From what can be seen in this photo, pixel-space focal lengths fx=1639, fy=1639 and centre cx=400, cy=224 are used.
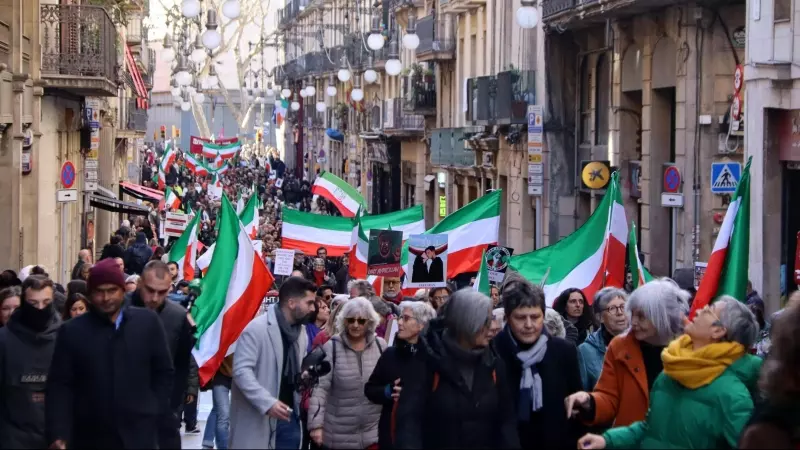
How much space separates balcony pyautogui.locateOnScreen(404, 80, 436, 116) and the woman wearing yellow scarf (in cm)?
3812

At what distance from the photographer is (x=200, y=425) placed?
15.3 m

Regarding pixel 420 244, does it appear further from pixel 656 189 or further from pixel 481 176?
pixel 481 176

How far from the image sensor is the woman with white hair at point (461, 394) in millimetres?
7387

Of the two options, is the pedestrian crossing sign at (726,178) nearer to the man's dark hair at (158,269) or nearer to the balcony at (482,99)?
the man's dark hair at (158,269)

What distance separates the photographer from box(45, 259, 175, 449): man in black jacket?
7.69 m

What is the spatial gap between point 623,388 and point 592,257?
6.70 meters

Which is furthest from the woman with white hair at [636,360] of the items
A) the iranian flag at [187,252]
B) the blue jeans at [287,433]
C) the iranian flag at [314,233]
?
the iranian flag at [314,233]

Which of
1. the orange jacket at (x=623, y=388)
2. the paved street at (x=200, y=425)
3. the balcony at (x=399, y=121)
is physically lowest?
the paved street at (x=200, y=425)

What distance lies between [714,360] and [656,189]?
17.8m

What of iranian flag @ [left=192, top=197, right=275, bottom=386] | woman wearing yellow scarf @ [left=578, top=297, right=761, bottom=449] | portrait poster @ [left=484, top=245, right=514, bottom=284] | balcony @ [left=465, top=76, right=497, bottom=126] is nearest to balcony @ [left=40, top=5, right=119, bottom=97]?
portrait poster @ [left=484, top=245, right=514, bottom=284]

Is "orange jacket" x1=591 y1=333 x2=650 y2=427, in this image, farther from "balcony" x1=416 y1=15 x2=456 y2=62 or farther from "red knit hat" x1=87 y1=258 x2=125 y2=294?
"balcony" x1=416 y1=15 x2=456 y2=62

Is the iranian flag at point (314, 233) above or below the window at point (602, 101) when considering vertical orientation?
below

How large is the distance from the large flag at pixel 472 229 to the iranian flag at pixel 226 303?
527cm

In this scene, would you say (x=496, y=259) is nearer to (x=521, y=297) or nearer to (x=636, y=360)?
(x=521, y=297)
